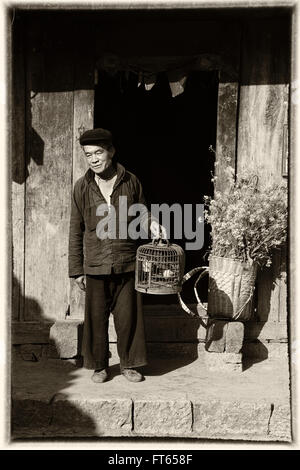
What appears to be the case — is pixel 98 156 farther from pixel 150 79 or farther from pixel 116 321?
pixel 116 321

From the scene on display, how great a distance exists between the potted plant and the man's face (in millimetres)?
1275

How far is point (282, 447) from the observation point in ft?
16.2

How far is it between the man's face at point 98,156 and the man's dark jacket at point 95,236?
172 mm

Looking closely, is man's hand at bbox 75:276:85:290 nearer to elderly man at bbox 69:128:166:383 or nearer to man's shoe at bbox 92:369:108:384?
elderly man at bbox 69:128:166:383

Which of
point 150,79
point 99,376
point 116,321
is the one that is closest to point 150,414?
point 99,376

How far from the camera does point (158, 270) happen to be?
6082mm

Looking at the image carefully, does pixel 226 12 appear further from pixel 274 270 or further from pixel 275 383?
pixel 275 383

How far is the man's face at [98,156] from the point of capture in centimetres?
606

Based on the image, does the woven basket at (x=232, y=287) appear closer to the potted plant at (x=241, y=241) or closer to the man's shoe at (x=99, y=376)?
the potted plant at (x=241, y=241)

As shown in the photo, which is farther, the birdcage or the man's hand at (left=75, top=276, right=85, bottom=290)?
the man's hand at (left=75, top=276, right=85, bottom=290)

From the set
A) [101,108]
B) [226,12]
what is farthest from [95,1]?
[101,108]

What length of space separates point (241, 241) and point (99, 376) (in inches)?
73.6

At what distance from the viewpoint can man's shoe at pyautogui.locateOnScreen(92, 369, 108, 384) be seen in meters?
6.24

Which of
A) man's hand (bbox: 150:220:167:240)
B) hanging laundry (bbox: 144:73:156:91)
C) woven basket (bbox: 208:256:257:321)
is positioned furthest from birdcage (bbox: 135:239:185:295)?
hanging laundry (bbox: 144:73:156:91)
